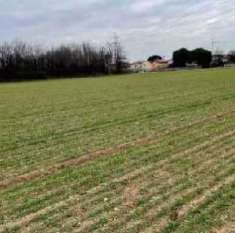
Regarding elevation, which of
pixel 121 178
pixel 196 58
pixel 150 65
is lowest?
pixel 150 65

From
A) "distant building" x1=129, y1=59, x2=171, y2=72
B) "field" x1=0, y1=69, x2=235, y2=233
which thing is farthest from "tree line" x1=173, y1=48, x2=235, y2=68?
"field" x1=0, y1=69, x2=235, y2=233

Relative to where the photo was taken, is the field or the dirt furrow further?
the dirt furrow

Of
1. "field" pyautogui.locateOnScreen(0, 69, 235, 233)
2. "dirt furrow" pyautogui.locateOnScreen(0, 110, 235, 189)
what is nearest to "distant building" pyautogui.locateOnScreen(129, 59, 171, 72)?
"field" pyautogui.locateOnScreen(0, 69, 235, 233)

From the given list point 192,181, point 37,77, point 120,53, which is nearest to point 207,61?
point 120,53

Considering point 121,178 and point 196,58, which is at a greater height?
point 196,58

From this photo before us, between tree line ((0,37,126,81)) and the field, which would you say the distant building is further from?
the field

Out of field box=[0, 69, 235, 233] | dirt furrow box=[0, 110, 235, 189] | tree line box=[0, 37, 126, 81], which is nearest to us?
field box=[0, 69, 235, 233]

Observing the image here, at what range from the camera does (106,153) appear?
475 inches

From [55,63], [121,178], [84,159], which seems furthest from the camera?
[55,63]

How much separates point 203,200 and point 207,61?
542 feet

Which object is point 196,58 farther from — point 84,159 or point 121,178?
point 121,178

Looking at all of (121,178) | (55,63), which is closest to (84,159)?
(121,178)

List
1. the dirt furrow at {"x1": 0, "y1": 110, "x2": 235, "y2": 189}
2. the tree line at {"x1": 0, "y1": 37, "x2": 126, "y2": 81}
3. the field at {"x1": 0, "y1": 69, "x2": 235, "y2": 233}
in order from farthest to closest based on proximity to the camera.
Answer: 1. the tree line at {"x1": 0, "y1": 37, "x2": 126, "y2": 81}
2. the dirt furrow at {"x1": 0, "y1": 110, "x2": 235, "y2": 189}
3. the field at {"x1": 0, "y1": 69, "x2": 235, "y2": 233}

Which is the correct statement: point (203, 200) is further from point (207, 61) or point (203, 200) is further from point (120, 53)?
point (207, 61)
